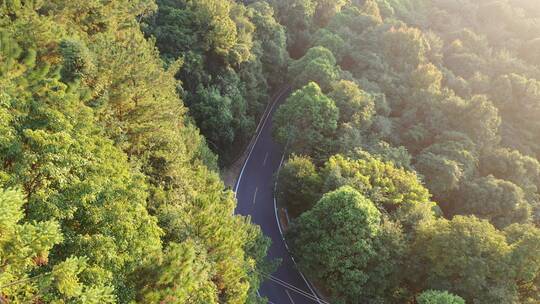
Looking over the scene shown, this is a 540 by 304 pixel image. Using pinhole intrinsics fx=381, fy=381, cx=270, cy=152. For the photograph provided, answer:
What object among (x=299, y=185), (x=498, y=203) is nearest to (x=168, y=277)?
(x=299, y=185)

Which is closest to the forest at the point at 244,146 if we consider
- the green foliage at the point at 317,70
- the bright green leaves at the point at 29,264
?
the bright green leaves at the point at 29,264

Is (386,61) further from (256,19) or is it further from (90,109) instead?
(90,109)

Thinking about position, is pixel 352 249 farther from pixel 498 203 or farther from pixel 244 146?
pixel 244 146

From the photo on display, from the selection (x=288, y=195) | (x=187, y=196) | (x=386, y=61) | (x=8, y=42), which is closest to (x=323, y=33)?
(x=386, y=61)

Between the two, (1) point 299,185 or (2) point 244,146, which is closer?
(1) point 299,185

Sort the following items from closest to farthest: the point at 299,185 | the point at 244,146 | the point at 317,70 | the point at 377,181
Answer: the point at 377,181
the point at 299,185
the point at 317,70
the point at 244,146

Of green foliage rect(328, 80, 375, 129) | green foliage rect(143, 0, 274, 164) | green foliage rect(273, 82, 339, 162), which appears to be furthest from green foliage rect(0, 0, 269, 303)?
green foliage rect(328, 80, 375, 129)

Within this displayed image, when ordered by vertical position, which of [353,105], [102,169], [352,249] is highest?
[353,105]

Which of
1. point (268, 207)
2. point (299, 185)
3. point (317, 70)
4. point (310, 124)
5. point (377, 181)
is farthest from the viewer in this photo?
point (317, 70)
